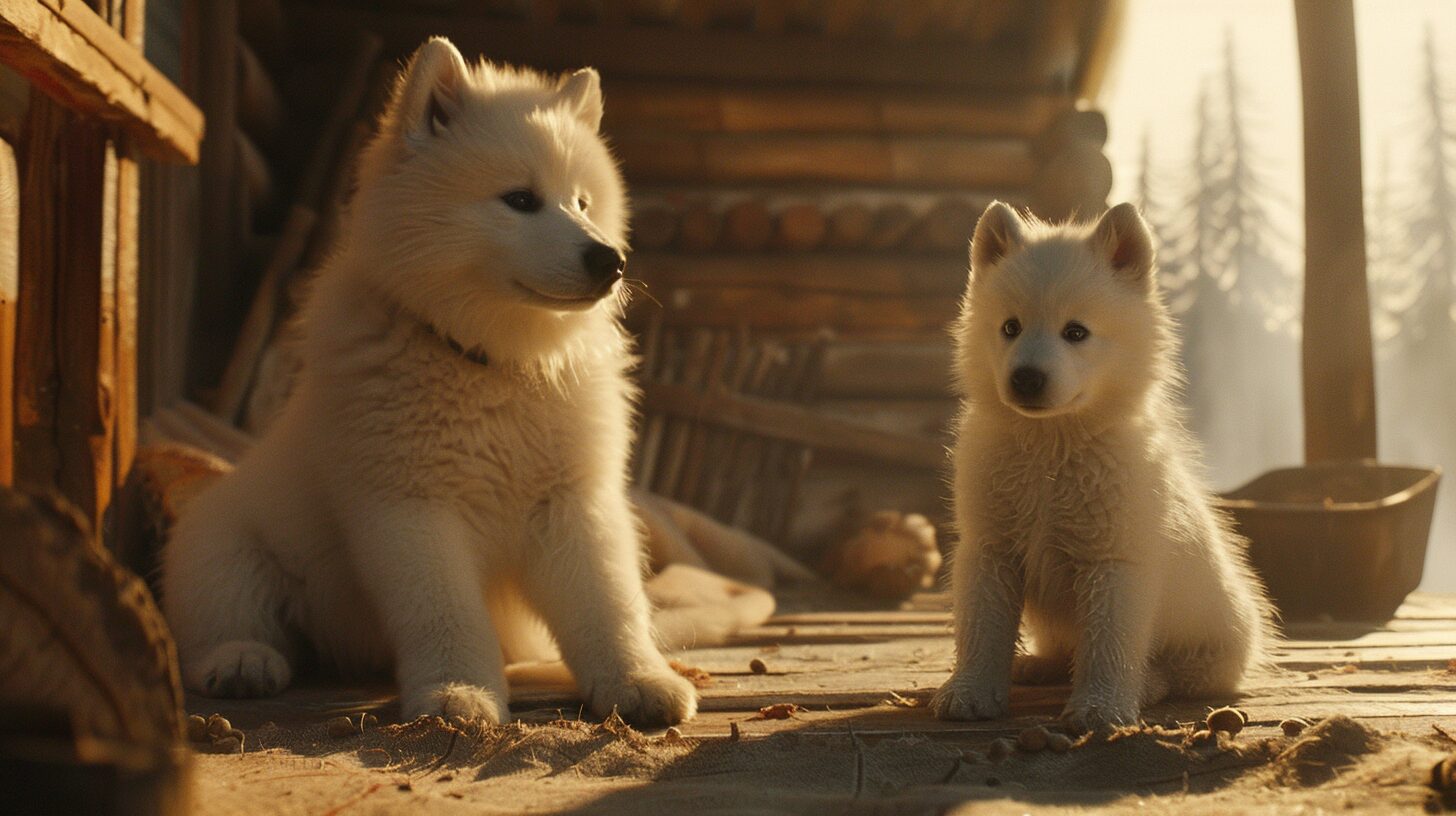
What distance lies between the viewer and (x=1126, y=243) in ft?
9.15

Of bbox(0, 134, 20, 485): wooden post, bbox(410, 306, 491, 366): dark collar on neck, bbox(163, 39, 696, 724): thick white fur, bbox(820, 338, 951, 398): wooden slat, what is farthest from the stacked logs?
bbox(0, 134, 20, 485): wooden post

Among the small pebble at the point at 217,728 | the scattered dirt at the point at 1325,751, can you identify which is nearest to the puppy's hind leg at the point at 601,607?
the small pebble at the point at 217,728

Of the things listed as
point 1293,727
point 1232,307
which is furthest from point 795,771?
point 1232,307

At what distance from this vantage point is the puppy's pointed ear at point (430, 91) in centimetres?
288

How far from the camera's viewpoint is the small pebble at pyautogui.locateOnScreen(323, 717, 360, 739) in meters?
2.37

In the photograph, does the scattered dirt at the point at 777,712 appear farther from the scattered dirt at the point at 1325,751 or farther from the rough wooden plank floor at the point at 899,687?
the scattered dirt at the point at 1325,751

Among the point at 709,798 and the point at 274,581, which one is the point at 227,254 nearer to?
the point at 274,581

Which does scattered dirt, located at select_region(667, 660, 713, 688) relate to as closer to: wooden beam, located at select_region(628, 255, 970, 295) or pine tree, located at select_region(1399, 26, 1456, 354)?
wooden beam, located at select_region(628, 255, 970, 295)

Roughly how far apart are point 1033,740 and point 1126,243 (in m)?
1.26

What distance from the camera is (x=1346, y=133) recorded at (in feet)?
18.5

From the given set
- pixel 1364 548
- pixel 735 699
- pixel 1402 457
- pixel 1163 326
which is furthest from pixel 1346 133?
pixel 1402 457

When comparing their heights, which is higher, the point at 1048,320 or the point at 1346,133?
the point at 1346,133

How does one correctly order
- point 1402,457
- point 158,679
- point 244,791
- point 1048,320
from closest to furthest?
point 158,679 → point 244,791 → point 1048,320 → point 1402,457

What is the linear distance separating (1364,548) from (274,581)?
12.6ft
